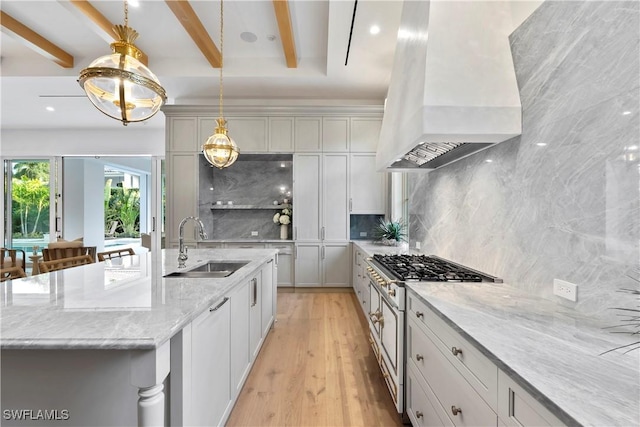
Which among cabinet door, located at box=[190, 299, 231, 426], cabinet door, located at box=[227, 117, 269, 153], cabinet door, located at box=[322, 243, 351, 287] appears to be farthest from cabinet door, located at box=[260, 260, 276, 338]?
cabinet door, located at box=[227, 117, 269, 153]

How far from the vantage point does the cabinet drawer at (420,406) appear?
1.27 m

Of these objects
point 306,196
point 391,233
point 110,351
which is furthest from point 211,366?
point 306,196

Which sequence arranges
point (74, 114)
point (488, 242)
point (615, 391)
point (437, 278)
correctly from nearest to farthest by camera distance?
1. point (615, 391)
2. point (437, 278)
3. point (488, 242)
4. point (74, 114)

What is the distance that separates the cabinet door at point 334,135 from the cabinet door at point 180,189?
7.11 ft

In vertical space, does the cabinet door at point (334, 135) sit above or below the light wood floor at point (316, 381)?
above

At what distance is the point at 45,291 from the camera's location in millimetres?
1424

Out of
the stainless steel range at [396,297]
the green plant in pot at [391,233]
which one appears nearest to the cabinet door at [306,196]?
the green plant in pot at [391,233]

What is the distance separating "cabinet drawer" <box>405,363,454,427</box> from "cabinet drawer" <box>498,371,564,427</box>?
0.41m

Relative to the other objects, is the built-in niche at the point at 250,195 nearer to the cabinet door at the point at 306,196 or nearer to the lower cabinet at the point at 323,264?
the cabinet door at the point at 306,196

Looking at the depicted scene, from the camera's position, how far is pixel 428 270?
6.77 feet

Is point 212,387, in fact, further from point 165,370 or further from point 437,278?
point 437,278

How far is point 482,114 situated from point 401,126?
531 mm

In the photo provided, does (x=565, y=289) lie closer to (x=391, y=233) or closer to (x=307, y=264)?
(x=391, y=233)

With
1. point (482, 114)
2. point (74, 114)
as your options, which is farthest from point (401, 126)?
point (74, 114)
